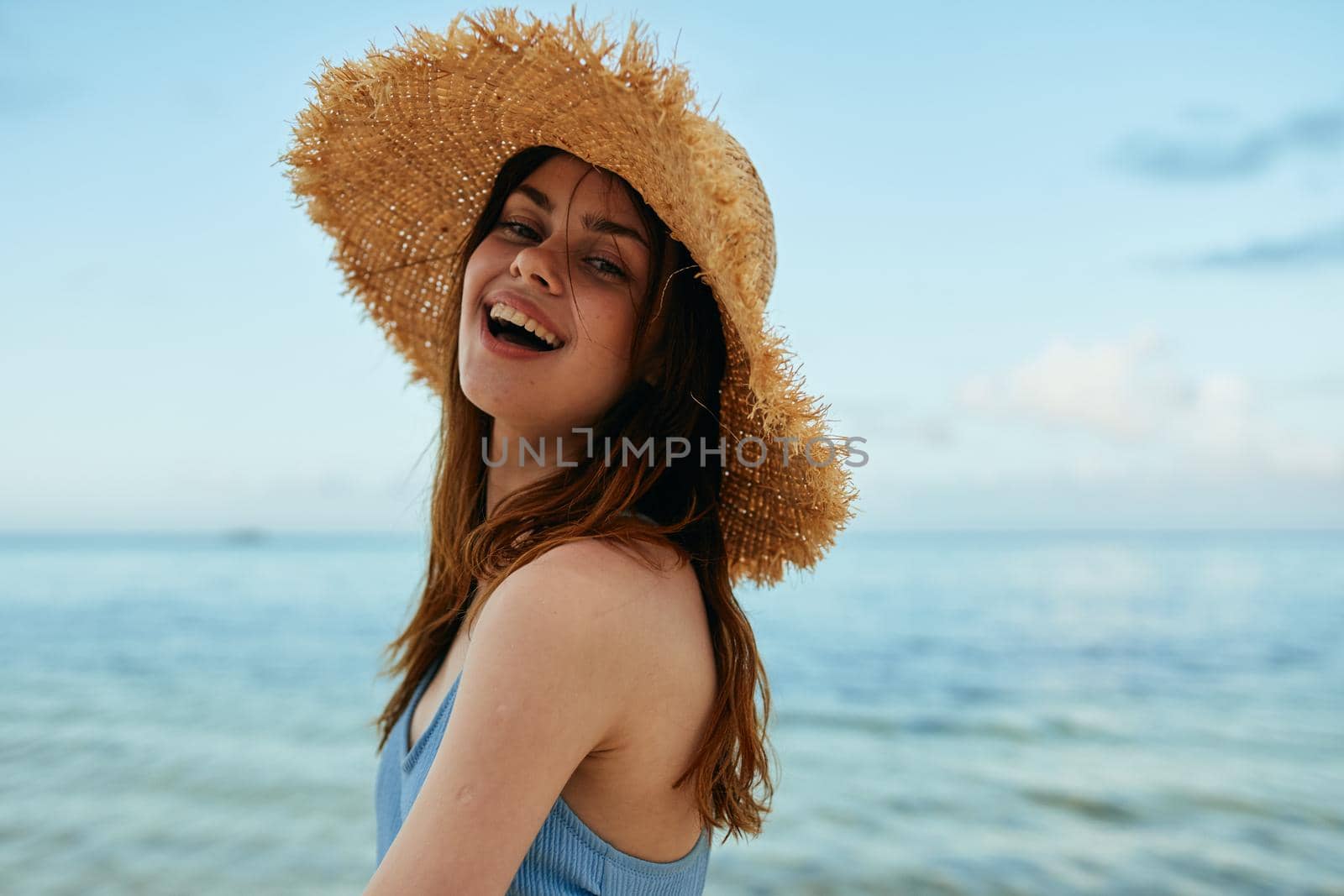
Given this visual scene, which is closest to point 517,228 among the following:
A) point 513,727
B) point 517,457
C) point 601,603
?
point 517,457

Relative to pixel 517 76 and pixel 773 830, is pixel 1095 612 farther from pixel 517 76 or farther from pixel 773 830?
pixel 517 76

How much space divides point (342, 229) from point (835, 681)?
8954 millimetres

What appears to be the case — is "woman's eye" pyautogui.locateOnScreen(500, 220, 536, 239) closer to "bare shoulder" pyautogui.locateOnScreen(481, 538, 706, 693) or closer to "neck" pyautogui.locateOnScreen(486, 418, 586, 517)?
"neck" pyautogui.locateOnScreen(486, 418, 586, 517)

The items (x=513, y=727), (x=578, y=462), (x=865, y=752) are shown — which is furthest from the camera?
(x=865, y=752)

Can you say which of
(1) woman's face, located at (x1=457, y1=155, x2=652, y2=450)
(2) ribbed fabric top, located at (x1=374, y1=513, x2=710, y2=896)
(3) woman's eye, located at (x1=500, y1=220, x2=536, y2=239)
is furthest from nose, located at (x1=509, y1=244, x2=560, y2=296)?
(2) ribbed fabric top, located at (x1=374, y1=513, x2=710, y2=896)

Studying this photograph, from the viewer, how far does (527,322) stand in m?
1.65

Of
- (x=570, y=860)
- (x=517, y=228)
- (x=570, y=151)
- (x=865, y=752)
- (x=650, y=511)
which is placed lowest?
(x=865, y=752)

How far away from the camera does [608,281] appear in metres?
1.67

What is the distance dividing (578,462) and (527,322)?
28 centimetres

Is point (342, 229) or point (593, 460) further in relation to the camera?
point (342, 229)

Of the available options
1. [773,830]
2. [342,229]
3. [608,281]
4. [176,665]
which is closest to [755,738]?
[608,281]

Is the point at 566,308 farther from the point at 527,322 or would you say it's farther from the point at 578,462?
the point at 578,462

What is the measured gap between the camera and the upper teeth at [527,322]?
164 cm

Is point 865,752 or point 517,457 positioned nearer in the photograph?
point 517,457
